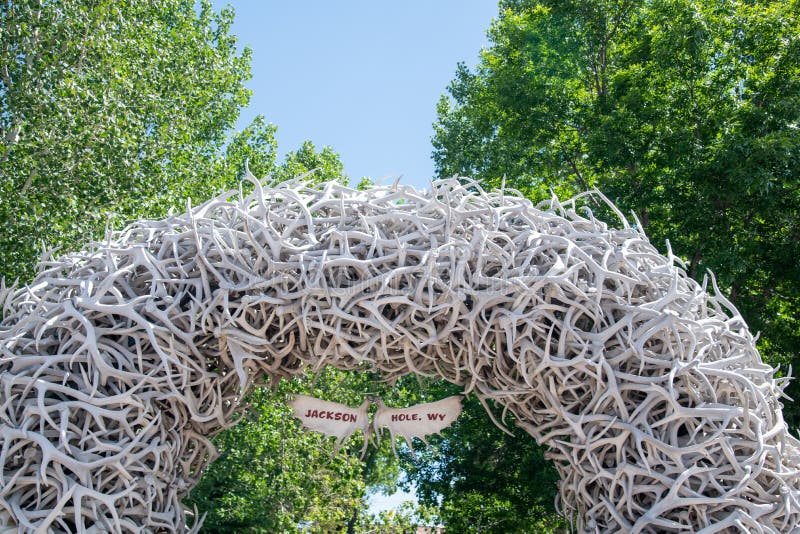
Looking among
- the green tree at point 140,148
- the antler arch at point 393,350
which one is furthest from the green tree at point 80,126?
the antler arch at point 393,350

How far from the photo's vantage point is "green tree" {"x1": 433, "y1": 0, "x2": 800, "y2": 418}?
10117 millimetres

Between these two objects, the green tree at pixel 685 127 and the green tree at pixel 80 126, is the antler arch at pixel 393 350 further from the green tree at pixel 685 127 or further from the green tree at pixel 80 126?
the green tree at pixel 685 127

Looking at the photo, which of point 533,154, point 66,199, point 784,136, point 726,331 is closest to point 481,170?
point 533,154

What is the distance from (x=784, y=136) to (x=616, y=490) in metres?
6.75

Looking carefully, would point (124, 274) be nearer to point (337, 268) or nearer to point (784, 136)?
point (337, 268)

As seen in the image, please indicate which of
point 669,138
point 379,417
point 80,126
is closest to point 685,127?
point 669,138

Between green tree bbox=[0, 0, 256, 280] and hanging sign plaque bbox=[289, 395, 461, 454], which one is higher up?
green tree bbox=[0, 0, 256, 280]

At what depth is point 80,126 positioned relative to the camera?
1053 cm

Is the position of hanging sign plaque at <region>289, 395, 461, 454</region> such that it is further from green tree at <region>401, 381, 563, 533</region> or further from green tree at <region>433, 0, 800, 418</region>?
green tree at <region>433, 0, 800, 418</region>

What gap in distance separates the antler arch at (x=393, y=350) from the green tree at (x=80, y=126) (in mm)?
4235

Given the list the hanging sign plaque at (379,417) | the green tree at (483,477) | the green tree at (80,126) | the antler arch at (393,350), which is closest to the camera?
the antler arch at (393,350)

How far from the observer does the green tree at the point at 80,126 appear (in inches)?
391

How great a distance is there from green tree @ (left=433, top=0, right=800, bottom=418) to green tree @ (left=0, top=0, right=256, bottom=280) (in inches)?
→ 227

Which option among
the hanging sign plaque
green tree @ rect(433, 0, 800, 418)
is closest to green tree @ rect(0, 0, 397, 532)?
the hanging sign plaque
